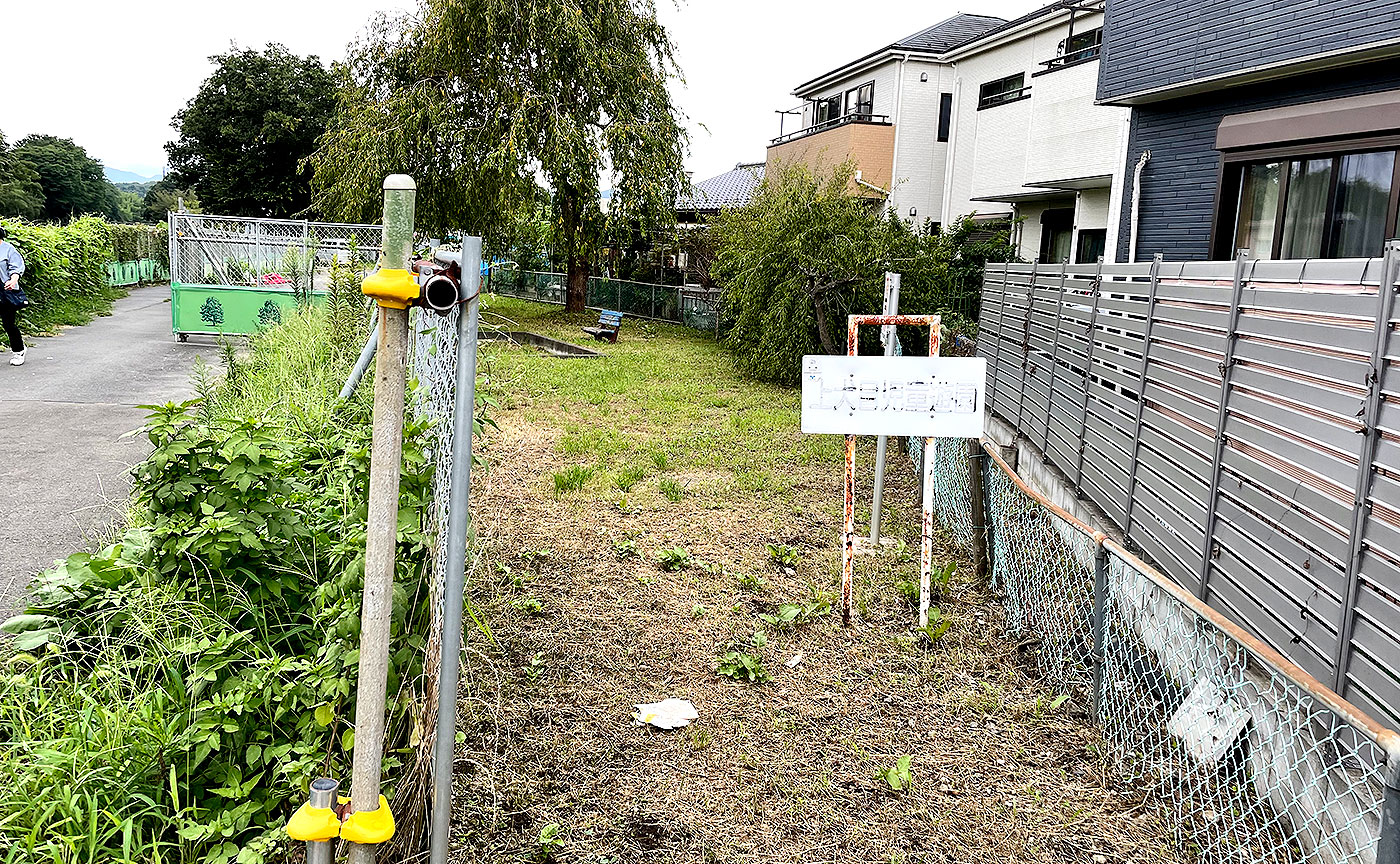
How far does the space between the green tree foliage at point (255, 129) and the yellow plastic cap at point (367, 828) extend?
143 feet

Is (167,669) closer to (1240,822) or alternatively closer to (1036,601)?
(1240,822)

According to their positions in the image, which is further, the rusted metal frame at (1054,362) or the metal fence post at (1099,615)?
the rusted metal frame at (1054,362)

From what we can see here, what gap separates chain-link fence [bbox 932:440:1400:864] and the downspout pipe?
25.1ft

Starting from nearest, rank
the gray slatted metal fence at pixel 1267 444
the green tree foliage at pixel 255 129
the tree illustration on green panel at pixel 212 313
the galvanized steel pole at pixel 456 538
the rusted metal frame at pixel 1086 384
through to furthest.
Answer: the galvanized steel pole at pixel 456 538 < the gray slatted metal fence at pixel 1267 444 < the rusted metal frame at pixel 1086 384 < the tree illustration on green panel at pixel 212 313 < the green tree foliage at pixel 255 129

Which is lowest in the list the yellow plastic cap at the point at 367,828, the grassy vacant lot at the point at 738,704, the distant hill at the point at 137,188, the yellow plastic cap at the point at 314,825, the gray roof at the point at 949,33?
the grassy vacant lot at the point at 738,704

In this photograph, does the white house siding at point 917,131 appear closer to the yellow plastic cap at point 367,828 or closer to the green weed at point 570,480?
the green weed at point 570,480

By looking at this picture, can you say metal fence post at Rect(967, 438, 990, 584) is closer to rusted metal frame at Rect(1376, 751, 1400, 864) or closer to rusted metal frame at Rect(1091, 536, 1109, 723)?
rusted metal frame at Rect(1091, 536, 1109, 723)

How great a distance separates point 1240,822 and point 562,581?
3.45 meters

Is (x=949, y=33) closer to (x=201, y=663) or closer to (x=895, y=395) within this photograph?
(x=895, y=395)

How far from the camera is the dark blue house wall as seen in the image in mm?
9773

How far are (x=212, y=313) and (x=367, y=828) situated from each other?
51.9ft

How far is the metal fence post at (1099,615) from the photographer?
3807 mm

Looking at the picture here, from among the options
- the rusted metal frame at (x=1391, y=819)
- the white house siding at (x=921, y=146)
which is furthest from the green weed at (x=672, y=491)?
the white house siding at (x=921, y=146)

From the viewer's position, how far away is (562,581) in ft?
17.7
